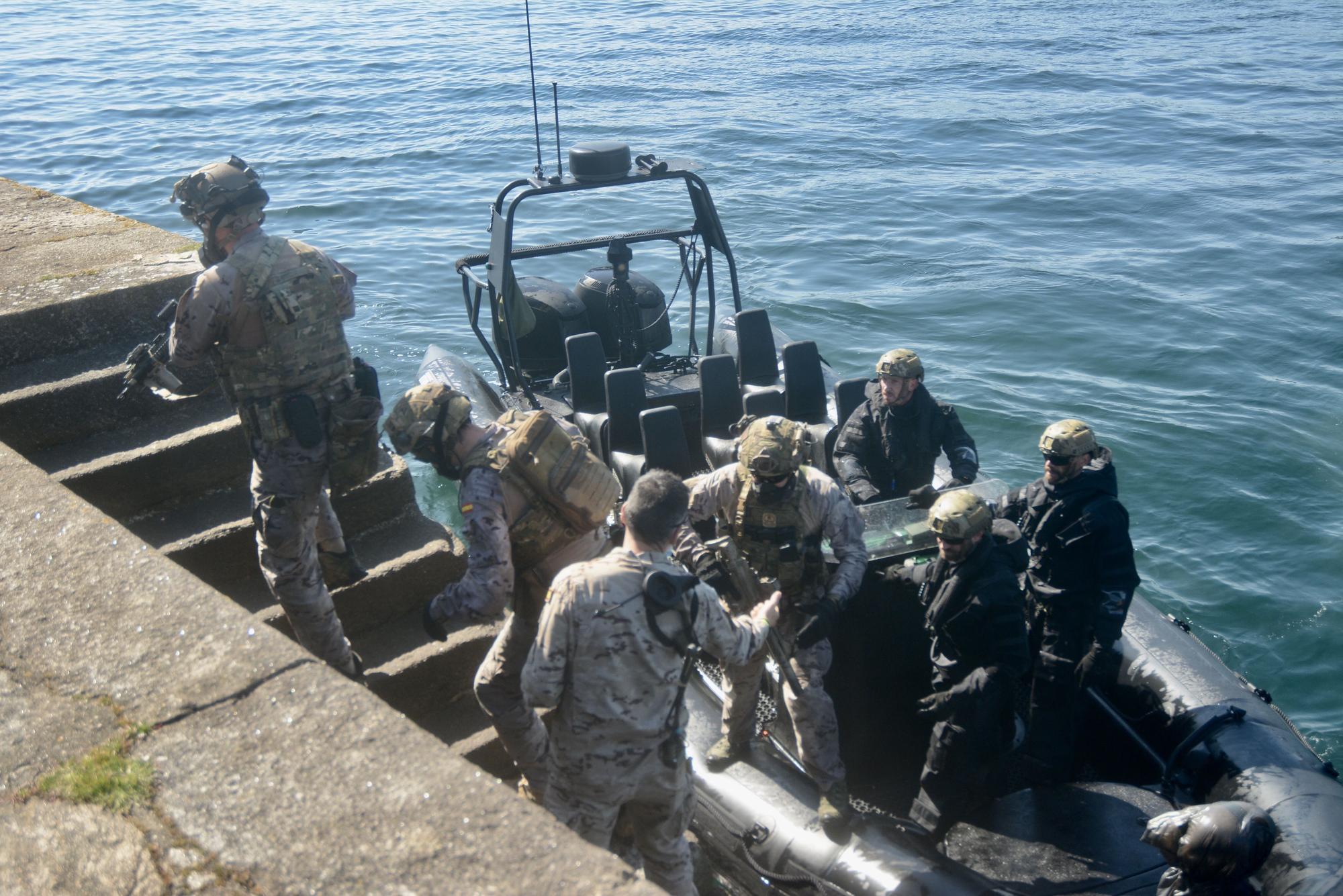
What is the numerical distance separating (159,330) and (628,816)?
10.3ft

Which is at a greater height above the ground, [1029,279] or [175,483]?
[175,483]

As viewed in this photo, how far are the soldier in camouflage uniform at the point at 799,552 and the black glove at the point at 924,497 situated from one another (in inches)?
24.7

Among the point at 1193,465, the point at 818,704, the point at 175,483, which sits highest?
the point at 175,483

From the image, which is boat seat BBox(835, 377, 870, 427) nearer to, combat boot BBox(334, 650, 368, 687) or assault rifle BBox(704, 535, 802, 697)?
assault rifle BBox(704, 535, 802, 697)

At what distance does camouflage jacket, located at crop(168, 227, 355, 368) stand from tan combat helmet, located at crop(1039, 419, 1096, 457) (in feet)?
9.41

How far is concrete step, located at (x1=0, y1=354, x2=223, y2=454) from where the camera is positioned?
4.38 m

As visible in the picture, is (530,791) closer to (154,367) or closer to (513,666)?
(513,666)

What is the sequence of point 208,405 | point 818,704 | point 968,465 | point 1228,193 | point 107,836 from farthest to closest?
point 1228,193, point 968,465, point 208,405, point 818,704, point 107,836

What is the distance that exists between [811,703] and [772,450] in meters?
0.99

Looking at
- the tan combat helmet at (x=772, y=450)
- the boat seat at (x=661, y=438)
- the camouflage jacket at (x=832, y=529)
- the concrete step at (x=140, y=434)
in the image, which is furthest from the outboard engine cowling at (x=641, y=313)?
the tan combat helmet at (x=772, y=450)

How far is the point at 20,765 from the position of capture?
2197 mm

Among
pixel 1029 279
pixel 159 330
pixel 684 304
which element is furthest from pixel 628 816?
pixel 1029 279

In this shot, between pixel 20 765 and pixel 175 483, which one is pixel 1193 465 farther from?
pixel 20 765

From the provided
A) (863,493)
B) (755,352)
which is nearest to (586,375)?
(755,352)
